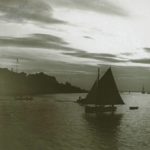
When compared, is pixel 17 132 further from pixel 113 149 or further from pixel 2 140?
pixel 113 149

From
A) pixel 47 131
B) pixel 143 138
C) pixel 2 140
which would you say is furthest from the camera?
pixel 47 131

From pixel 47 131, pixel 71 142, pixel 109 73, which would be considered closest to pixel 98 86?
pixel 109 73

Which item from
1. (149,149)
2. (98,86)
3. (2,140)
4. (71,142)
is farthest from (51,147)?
(98,86)

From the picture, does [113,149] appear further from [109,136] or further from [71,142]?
[109,136]

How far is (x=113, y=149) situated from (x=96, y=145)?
3656 millimetres

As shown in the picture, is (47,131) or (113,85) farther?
(113,85)

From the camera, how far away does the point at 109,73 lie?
9275 centimetres

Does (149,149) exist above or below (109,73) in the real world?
below

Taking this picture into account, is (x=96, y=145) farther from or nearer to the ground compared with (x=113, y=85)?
nearer to the ground

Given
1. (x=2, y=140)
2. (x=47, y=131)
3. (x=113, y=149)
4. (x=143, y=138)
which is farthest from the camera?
(x=47, y=131)

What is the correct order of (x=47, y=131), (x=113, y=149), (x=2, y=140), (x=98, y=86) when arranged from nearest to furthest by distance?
1. (x=113, y=149)
2. (x=2, y=140)
3. (x=47, y=131)
4. (x=98, y=86)

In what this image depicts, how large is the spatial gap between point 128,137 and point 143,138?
2.50m

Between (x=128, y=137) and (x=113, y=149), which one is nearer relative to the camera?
(x=113, y=149)

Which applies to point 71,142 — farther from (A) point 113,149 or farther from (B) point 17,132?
(B) point 17,132
